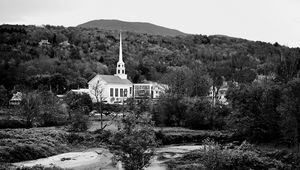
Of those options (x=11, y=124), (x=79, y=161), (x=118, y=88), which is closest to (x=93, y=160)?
(x=79, y=161)

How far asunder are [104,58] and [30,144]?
99.0 meters

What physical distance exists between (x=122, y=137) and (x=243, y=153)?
15.3 metres

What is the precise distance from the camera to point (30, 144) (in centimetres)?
4534

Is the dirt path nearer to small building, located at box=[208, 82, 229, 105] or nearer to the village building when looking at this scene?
small building, located at box=[208, 82, 229, 105]

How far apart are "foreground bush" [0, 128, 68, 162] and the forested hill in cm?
3570

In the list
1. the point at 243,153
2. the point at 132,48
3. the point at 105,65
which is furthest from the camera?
the point at 132,48

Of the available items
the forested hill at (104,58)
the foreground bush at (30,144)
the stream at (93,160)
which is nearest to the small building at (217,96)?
the forested hill at (104,58)

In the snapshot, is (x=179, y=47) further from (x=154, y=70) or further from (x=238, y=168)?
(x=238, y=168)

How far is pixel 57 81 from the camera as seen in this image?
330 ft

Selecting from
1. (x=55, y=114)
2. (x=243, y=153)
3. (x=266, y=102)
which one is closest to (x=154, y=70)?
(x=55, y=114)

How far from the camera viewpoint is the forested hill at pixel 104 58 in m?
101

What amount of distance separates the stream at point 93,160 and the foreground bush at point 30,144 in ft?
4.90

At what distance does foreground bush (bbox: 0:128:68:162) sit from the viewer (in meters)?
42.4

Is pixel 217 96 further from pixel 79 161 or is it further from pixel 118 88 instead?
pixel 79 161
